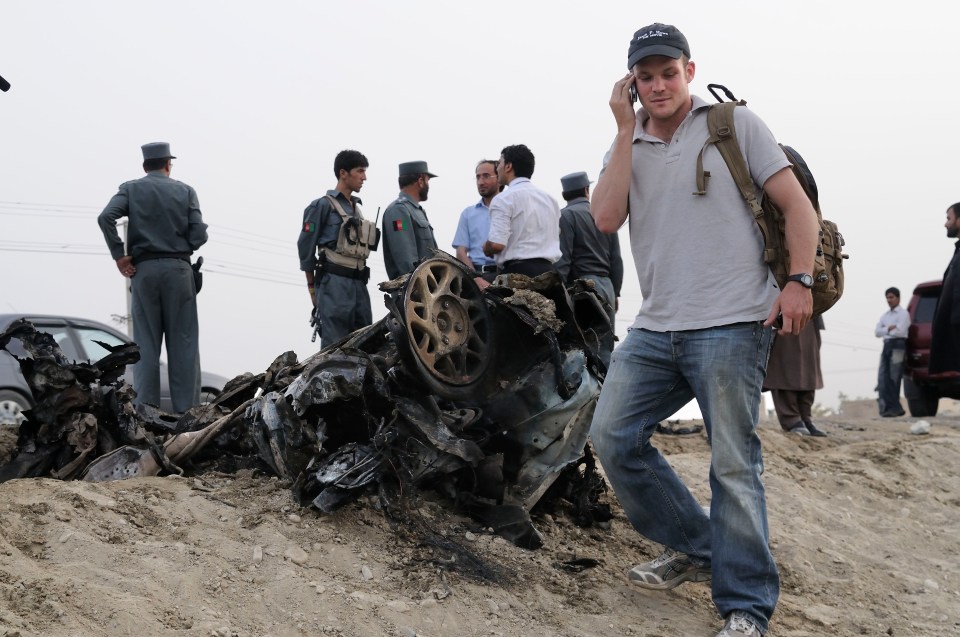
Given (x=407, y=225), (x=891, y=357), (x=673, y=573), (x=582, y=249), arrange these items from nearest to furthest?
(x=673, y=573)
(x=582, y=249)
(x=407, y=225)
(x=891, y=357)

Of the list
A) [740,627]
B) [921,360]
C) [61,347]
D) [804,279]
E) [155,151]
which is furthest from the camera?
[921,360]

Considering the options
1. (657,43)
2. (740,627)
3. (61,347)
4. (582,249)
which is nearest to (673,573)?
(740,627)

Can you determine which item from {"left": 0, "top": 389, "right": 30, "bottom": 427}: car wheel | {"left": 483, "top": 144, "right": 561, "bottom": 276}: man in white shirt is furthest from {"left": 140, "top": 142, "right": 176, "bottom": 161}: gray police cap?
{"left": 0, "top": 389, "right": 30, "bottom": 427}: car wheel

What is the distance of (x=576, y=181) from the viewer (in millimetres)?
8992

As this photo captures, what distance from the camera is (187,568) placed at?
3.82 meters

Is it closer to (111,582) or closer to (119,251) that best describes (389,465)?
(111,582)

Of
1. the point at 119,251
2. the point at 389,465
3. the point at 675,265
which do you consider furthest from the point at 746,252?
the point at 119,251

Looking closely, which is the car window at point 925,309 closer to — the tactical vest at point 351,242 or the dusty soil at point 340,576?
the tactical vest at point 351,242

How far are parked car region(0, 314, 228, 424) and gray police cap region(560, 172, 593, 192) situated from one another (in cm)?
396

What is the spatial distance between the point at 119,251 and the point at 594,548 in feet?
15.7

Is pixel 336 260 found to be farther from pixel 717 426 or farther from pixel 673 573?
pixel 717 426

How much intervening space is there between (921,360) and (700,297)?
498 inches

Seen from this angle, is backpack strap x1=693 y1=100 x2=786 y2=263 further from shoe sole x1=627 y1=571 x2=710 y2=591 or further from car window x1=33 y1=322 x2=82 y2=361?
car window x1=33 y1=322 x2=82 y2=361

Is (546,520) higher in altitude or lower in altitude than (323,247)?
lower
